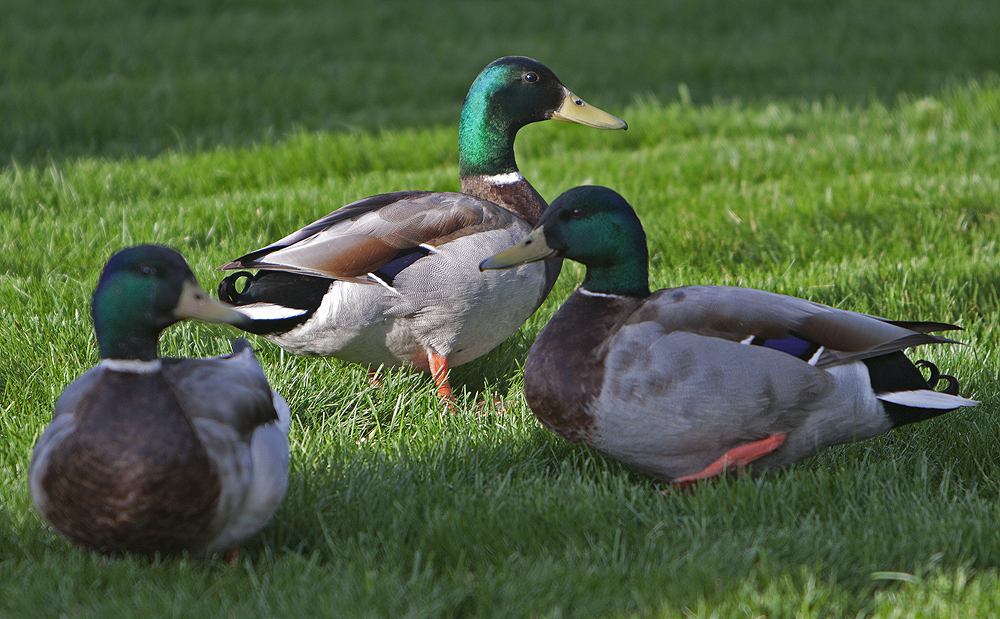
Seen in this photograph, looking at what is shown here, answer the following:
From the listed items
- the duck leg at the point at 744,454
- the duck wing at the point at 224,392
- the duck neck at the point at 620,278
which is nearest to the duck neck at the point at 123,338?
the duck wing at the point at 224,392

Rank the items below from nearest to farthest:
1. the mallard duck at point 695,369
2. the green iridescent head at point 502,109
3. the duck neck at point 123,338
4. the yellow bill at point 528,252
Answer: the duck neck at point 123,338 → the mallard duck at point 695,369 → the yellow bill at point 528,252 → the green iridescent head at point 502,109

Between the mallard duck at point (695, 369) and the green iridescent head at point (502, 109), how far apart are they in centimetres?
121

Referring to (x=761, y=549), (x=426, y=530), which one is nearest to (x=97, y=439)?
(x=426, y=530)

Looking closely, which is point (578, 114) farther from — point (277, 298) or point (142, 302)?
point (142, 302)

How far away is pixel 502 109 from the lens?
4.09 metres

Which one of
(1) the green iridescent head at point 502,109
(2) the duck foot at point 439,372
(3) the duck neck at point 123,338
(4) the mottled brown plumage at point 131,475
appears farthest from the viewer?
(1) the green iridescent head at point 502,109

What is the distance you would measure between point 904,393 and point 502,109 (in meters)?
2.04

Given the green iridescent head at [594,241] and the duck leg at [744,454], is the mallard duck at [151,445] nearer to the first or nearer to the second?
the green iridescent head at [594,241]

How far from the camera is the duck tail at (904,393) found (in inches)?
110

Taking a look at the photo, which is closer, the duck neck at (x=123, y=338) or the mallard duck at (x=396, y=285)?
the duck neck at (x=123, y=338)

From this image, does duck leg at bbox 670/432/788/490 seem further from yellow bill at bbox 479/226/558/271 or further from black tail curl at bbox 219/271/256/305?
black tail curl at bbox 219/271/256/305

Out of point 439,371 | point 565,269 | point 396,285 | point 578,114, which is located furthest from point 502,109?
point 439,371

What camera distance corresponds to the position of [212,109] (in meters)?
7.50

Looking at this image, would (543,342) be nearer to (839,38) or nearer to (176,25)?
(176,25)
